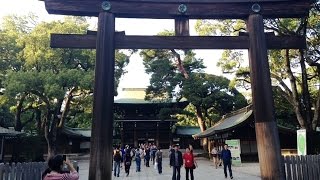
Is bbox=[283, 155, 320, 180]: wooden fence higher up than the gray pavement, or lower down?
higher up

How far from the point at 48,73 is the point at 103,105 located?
1974 cm

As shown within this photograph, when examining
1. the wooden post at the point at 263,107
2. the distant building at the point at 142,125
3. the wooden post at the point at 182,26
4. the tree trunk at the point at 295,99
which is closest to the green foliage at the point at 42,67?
the distant building at the point at 142,125

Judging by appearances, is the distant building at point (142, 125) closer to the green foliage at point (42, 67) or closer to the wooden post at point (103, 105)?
the green foliage at point (42, 67)

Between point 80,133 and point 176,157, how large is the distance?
118 feet

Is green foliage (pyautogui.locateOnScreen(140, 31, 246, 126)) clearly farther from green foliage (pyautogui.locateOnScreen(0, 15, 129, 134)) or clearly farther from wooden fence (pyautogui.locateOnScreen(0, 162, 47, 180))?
wooden fence (pyautogui.locateOnScreen(0, 162, 47, 180))

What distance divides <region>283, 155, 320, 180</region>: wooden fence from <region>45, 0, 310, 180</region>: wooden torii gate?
1457 mm

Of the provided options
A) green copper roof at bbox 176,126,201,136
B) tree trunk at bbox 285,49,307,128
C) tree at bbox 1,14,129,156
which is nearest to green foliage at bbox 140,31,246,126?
green copper roof at bbox 176,126,201,136

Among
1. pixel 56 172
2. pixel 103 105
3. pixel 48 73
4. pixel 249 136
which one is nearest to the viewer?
pixel 56 172

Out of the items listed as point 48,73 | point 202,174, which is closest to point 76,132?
point 48,73

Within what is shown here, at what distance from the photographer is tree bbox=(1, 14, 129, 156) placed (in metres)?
25.4

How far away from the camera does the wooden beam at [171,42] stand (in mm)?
8508

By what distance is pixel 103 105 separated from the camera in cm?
794

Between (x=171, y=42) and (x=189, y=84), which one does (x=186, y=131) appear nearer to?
(x=189, y=84)

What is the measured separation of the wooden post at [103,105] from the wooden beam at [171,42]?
339 mm
